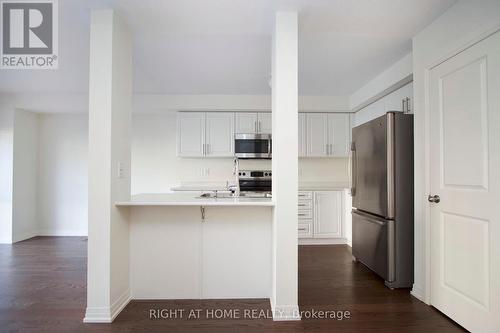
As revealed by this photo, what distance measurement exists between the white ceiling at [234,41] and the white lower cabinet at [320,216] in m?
1.77

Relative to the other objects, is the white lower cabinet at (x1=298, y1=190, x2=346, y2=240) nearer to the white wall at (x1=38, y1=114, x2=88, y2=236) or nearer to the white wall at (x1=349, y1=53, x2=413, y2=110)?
the white wall at (x1=349, y1=53, x2=413, y2=110)

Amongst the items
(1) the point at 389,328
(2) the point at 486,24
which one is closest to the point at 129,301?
(1) the point at 389,328

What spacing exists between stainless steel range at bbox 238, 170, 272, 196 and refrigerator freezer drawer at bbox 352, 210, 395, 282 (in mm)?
1644

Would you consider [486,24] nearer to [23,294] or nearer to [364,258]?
[364,258]

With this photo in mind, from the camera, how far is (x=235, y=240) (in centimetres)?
239

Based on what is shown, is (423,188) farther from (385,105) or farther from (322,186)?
(322,186)

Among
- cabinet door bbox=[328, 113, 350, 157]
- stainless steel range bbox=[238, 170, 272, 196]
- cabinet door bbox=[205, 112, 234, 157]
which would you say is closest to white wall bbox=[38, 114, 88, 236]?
cabinet door bbox=[205, 112, 234, 157]

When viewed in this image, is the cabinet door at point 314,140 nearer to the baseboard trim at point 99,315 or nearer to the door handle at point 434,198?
the door handle at point 434,198

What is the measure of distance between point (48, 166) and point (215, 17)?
4.56m

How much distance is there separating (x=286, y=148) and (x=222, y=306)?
4.85 ft

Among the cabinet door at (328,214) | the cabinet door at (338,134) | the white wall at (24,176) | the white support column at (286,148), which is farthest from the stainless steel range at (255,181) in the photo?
the white wall at (24,176)

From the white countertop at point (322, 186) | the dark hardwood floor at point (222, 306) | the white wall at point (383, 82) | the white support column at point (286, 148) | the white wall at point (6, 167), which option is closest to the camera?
the dark hardwood floor at point (222, 306)

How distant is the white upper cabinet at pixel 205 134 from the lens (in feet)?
14.7

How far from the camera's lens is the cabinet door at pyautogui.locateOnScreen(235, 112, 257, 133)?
177 inches
